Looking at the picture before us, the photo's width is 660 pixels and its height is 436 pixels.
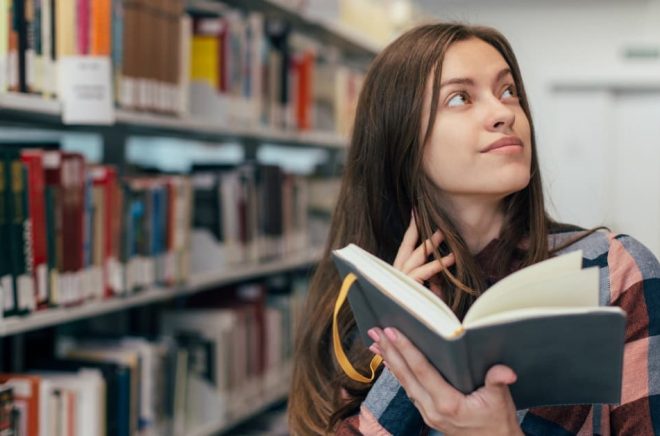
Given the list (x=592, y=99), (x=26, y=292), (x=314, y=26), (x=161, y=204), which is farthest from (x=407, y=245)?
(x=592, y=99)

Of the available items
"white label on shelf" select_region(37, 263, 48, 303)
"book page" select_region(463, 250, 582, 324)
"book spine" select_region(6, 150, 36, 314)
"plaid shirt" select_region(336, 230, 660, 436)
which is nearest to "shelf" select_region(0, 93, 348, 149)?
"book spine" select_region(6, 150, 36, 314)

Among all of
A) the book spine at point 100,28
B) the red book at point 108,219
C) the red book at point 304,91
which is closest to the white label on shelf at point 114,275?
the red book at point 108,219

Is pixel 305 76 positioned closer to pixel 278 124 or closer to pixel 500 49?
pixel 278 124

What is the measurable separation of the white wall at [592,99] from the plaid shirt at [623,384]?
5.67 meters

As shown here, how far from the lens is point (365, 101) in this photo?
5.03 ft

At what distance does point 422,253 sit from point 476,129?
0.71 feet

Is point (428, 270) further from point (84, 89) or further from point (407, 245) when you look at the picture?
point (84, 89)

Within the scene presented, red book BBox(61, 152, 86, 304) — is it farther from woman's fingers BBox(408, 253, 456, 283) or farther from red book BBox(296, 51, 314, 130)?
red book BBox(296, 51, 314, 130)

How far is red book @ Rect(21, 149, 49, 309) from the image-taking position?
1749mm

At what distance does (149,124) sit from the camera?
2.19 m

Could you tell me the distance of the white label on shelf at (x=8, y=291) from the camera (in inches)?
65.3

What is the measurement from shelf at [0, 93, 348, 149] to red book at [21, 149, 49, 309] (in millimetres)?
101

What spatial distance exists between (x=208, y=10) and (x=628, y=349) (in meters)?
1.88

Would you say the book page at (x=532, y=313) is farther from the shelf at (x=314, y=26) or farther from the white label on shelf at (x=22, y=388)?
the shelf at (x=314, y=26)
